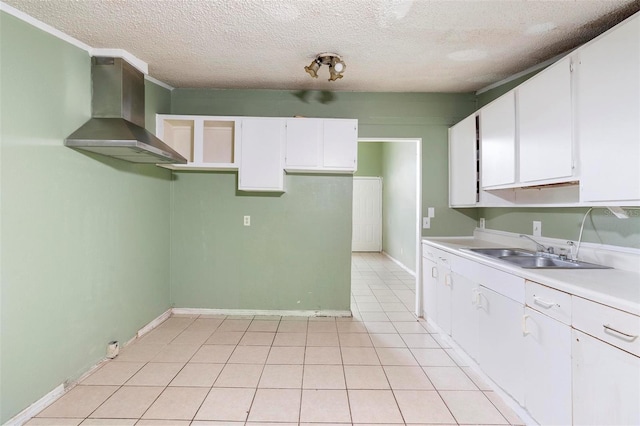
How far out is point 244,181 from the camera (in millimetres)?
3090

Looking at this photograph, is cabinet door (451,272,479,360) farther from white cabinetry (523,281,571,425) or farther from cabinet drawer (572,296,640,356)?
cabinet drawer (572,296,640,356)

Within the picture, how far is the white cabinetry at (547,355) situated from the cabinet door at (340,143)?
1.98 meters

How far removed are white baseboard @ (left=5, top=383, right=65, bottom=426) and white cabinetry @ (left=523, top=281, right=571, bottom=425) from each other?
303 cm

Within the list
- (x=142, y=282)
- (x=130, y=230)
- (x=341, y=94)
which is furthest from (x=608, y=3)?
(x=142, y=282)

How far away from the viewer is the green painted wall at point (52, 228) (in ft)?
5.53

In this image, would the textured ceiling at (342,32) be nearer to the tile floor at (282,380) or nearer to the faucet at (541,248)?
the faucet at (541,248)

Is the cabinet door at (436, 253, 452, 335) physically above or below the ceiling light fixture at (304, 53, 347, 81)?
below

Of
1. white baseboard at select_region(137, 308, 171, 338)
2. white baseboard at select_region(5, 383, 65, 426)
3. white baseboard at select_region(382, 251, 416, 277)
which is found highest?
white baseboard at select_region(382, 251, 416, 277)

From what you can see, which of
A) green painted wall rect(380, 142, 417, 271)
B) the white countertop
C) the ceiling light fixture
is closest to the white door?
green painted wall rect(380, 142, 417, 271)

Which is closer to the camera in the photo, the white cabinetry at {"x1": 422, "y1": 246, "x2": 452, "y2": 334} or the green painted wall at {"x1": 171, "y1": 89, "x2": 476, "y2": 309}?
the white cabinetry at {"x1": 422, "y1": 246, "x2": 452, "y2": 334}

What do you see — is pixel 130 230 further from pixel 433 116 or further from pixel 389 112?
pixel 433 116

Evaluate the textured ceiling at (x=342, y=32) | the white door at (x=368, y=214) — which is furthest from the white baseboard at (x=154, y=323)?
the white door at (x=368, y=214)

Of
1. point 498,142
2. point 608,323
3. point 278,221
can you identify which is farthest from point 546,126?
point 278,221

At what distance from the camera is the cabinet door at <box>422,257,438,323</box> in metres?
3.03
